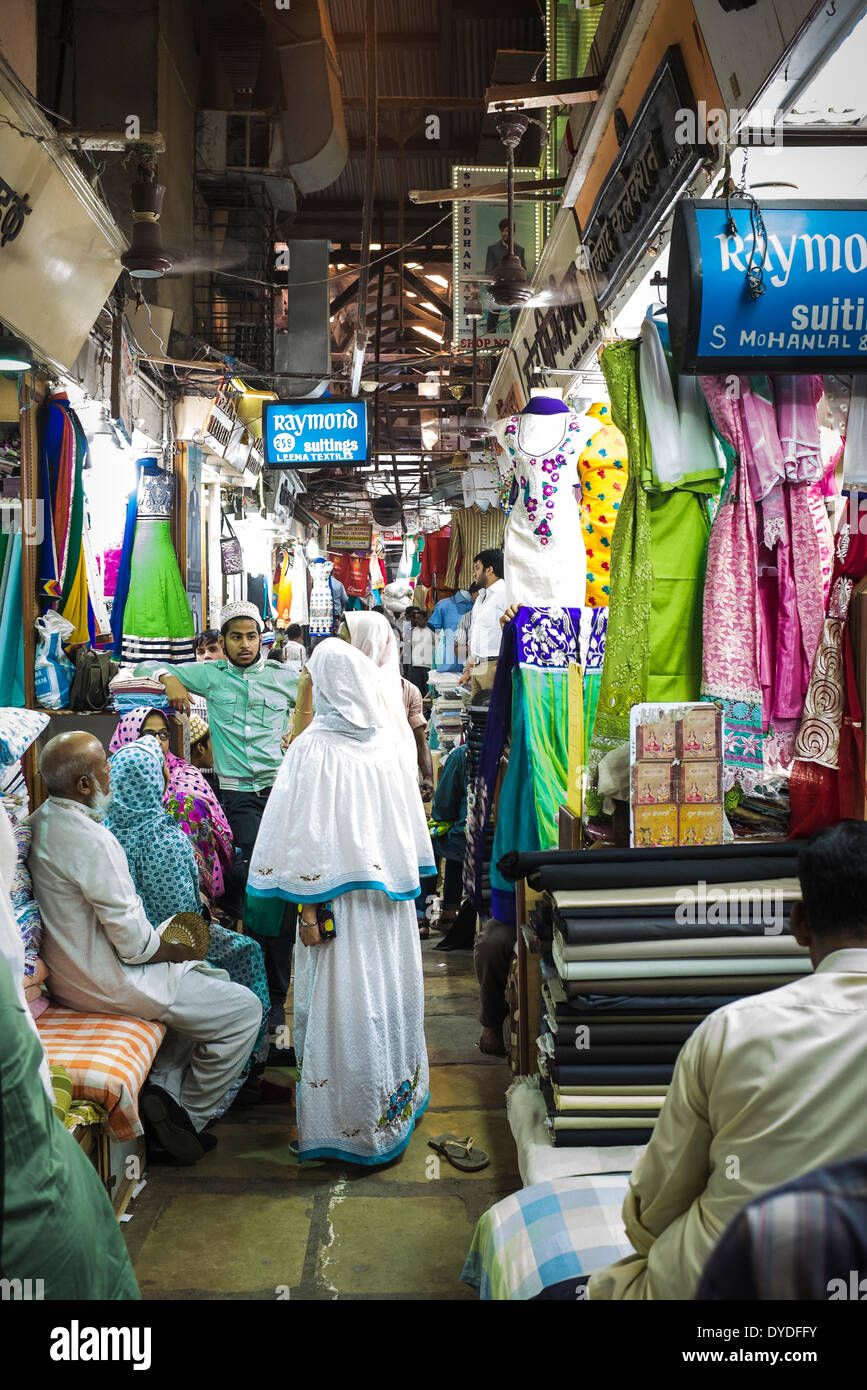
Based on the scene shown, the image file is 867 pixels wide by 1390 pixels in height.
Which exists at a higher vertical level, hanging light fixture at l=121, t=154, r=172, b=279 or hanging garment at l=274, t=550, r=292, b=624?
hanging light fixture at l=121, t=154, r=172, b=279

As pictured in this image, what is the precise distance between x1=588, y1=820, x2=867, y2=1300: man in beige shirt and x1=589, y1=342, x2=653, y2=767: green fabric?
1.32 m

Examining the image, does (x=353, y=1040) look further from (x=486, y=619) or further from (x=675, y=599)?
(x=486, y=619)

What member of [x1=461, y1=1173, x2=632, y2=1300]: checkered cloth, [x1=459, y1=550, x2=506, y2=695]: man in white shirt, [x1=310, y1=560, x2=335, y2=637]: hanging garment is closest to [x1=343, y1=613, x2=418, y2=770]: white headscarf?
[x1=459, y1=550, x2=506, y2=695]: man in white shirt

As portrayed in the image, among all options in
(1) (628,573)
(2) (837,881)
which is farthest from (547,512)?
(2) (837,881)

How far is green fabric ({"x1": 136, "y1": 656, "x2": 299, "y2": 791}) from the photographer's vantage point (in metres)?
5.93

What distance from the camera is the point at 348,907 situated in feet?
13.4

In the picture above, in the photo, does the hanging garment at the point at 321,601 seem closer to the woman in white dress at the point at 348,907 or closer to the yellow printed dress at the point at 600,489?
the woman in white dress at the point at 348,907

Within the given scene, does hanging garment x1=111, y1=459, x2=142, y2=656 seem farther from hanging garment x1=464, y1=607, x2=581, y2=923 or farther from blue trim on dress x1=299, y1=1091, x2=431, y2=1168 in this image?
blue trim on dress x1=299, y1=1091, x2=431, y2=1168

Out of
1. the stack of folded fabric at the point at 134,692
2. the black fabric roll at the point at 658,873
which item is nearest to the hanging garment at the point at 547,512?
the black fabric roll at the point at 658,873
